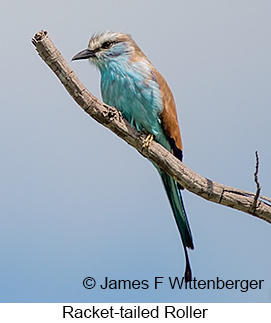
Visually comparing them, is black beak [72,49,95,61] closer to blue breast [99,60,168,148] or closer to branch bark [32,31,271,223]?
blue breast [99,60,168,148]

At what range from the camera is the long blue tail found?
4676mm

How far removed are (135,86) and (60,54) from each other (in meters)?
1.04

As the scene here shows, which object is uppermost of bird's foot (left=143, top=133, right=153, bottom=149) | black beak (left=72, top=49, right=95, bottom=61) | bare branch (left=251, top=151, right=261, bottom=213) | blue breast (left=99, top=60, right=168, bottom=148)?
black beak (left=72, top=49, right=95, bottom=61)

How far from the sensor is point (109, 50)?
4797mm

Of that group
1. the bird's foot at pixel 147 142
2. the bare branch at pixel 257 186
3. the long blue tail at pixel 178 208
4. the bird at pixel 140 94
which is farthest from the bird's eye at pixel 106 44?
the bare branch at pixel 257 186

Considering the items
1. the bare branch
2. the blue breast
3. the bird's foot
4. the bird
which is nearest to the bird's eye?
the bird

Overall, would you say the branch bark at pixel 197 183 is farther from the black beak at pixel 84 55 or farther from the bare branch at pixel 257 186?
the black beak at pixel 84 55

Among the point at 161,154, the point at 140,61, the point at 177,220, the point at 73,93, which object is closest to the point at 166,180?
the point at 177,220

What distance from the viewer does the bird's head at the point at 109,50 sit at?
474 cm

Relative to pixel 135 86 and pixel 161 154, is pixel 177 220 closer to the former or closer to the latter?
pixel 161 154

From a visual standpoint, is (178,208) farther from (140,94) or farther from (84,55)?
(84,55)

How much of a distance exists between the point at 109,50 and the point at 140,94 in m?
0.65

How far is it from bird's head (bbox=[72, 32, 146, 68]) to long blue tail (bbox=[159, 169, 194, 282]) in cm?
109

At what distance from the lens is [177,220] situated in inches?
186
